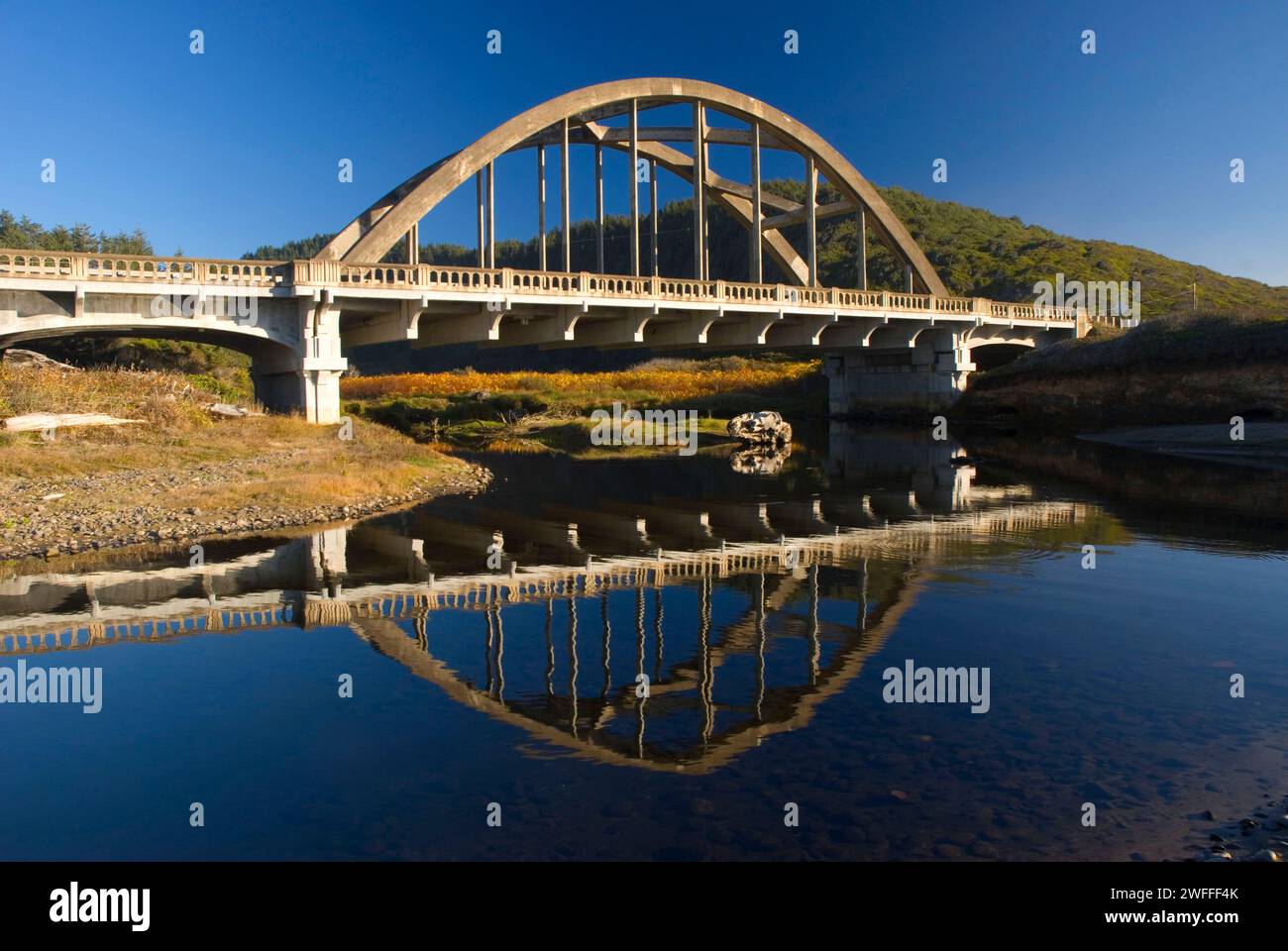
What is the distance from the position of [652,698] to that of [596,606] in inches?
162

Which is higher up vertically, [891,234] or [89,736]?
[891,234]

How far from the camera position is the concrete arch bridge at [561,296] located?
98.7 feet

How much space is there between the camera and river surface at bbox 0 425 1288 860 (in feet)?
23.3

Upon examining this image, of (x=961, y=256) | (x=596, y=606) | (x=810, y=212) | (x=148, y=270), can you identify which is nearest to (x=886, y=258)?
(x=961, y=256)

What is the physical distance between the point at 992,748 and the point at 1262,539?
13455 mm

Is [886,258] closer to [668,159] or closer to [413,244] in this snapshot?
[668,159]

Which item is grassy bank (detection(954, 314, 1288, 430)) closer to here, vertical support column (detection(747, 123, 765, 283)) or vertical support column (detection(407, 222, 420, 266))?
vertical support column (detection(747, 123, 765, 283))

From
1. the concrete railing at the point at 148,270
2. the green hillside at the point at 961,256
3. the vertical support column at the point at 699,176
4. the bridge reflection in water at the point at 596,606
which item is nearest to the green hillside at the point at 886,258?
the green hillside at the point at 961,256

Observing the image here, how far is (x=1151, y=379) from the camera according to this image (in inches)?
1962

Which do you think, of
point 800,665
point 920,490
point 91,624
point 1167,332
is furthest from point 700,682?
point 1167,332

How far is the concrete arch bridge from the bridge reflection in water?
12945 mm

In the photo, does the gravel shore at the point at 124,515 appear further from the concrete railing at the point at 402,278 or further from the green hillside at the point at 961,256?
the green hillside at the point at 961,256
